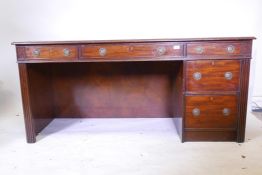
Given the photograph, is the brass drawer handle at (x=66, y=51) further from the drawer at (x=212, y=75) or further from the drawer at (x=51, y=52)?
the drawer at (x=212, y=75)

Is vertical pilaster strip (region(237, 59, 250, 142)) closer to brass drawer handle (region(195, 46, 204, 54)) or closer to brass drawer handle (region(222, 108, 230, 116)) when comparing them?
brass drawer handle (region(222, 108, 230, 116))

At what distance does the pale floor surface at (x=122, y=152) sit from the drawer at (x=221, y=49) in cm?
67

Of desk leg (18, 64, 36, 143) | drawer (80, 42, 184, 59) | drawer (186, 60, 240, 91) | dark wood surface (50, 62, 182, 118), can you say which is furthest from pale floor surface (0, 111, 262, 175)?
drawer (80, 42, 184, 59)

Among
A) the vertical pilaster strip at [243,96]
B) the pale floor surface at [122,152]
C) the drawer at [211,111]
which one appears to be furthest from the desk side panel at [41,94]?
the vertical pilaster strip at [243,96]

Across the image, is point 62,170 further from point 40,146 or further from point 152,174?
point 152,174

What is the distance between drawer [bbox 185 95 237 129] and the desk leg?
3.85 feet

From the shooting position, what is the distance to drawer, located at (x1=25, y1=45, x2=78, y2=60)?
1785mm

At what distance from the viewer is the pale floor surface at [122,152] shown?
1541mm

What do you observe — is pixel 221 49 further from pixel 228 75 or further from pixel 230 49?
pixel 228 75

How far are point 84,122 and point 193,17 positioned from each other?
1459mm

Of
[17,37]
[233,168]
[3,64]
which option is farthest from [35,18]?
[233,168]

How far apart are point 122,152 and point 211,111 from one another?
715mm

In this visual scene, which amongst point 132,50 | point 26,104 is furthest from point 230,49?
point 26,104

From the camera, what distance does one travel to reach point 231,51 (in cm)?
174
